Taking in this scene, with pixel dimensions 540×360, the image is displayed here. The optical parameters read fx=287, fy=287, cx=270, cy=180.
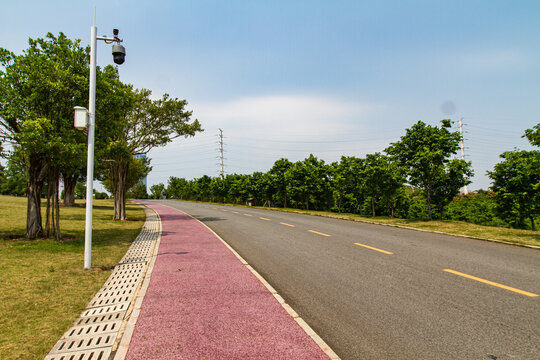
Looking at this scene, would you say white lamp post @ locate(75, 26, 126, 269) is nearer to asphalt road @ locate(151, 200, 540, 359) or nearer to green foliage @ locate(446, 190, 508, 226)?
asphalt road @ locate(151, 200, 540, 359)

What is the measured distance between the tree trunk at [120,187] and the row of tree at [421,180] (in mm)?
18426

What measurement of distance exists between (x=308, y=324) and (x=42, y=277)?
6.03m

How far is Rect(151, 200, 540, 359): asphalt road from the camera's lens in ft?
12.0

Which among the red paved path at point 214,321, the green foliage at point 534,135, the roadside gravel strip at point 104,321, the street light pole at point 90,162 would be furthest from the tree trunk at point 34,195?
the green foliage at point 534,135

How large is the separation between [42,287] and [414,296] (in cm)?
722

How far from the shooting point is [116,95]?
A: 38.3 ft

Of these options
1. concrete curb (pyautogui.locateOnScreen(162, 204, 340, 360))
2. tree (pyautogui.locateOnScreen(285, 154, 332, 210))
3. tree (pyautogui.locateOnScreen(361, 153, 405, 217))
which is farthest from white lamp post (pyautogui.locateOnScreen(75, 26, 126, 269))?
tree (pyautogui.locateOnScreen(285, 154, 332, 210))

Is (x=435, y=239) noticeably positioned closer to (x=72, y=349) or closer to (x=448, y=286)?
A: (x=448, y=286)

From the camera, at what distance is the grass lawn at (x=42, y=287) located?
12.3 feet

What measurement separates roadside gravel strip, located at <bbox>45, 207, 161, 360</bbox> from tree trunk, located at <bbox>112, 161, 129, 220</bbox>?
1554cm

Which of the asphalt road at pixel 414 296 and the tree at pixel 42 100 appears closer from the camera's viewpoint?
the asphalt road at pixel 414 296

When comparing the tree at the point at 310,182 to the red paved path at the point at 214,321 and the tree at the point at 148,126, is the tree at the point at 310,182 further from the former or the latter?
the red paved path at the point at 214,321

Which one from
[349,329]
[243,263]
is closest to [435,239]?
[243,263]

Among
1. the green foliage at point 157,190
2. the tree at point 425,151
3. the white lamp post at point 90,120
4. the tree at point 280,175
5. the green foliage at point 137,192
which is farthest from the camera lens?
the green foliage at point 157,190
